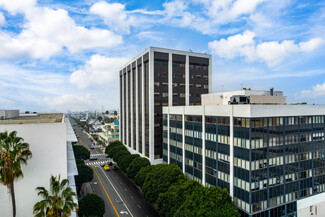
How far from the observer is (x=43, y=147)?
2816 centimetres

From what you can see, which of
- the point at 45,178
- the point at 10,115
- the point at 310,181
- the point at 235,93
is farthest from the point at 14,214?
the point at 310,181

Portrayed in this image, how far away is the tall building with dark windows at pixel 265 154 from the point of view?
3719cm

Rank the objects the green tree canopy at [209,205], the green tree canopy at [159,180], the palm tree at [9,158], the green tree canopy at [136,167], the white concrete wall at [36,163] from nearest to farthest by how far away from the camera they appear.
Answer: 1. the palm tree at [9,158]
2. the white concrete wall at [36,163]
3. the green tree canopy at [209,205]
4. the green tree canopy at [159,180]
5. the green tree canopy at [136,167]

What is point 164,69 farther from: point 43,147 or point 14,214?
point 14,214

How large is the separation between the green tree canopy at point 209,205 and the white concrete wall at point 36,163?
20823 millimetres

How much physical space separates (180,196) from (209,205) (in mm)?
7534

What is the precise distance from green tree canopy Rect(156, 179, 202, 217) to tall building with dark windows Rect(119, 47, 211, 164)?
87.4ft

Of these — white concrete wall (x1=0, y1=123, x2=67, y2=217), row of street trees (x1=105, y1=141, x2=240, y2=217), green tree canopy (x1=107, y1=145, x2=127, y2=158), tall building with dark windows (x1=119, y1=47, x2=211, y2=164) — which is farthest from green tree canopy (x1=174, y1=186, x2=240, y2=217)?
green tree canopy (x1=107, y1=145, x2=127, y2=158)

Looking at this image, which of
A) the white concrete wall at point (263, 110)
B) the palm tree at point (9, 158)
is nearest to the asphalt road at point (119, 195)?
the white concrete wall at point (263, 110)

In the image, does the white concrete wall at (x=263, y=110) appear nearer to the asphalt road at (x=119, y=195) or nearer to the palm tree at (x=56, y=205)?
the asphalt road at (x=119, y=195)

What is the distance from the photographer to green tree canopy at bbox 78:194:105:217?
131 feet

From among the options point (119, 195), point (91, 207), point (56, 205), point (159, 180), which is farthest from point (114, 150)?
point (56, 205)

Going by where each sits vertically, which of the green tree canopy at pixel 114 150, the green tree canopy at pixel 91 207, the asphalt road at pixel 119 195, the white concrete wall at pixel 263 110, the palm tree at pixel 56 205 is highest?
the white concrete wall at pixel 263 110

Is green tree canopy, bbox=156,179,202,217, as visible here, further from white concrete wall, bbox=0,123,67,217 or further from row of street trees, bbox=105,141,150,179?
white concrete wall, bbox=0,123,67,217
